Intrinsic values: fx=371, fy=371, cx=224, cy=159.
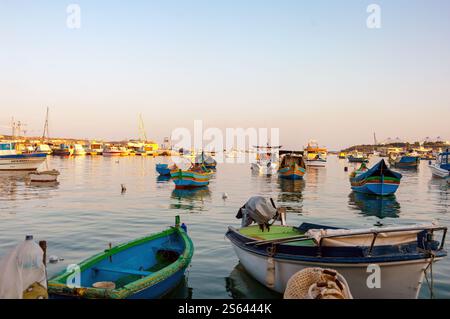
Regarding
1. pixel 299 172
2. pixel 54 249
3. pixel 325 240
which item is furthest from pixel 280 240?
pixel 299 172

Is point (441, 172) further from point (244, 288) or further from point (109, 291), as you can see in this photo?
point (109, 291)

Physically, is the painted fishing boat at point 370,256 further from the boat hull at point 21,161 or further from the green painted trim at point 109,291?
the boat hull at point 21,161

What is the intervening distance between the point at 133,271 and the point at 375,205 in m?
25.3

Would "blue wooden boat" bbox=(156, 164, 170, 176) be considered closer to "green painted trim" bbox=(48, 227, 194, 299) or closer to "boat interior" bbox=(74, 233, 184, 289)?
"boat interior" bbox=(74, 233, 184, 289)

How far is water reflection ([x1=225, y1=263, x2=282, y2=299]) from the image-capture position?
11031 millimetres

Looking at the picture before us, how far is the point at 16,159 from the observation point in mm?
60156

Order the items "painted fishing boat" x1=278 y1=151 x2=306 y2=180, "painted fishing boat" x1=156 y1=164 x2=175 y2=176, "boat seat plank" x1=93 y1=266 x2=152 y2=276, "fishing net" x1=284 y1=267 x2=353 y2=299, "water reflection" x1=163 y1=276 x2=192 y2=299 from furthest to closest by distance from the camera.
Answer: "painted fishing boat" x1=156 y1=164 x2=175 y2=176 → "painted fishing boat" x1=278 y1=151 x2=306 y2=180 → "water reflection" x1=163 y1=276 x2=192 y2=299 → "boat seat plank" x1=93 y1=266 x2=152 y2=276 → "fishing net" x1=284 y1=267 x2=353 y2=299

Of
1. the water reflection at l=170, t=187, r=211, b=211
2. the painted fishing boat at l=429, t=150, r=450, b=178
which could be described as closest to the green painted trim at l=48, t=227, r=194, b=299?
the water reflection at l=170, t=187, r=211, b=211

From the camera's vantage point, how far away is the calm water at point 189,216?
1295 centimetres

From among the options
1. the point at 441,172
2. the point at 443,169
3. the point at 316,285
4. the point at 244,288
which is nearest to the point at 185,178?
the point at 244,288

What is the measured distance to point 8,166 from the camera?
197 ft
